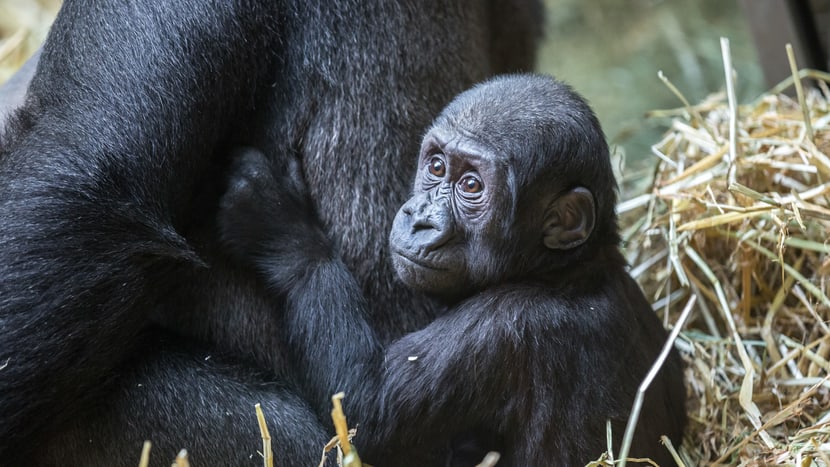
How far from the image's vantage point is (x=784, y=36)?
3.41 metres

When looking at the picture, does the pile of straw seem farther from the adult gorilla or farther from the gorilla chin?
the adult gorilla

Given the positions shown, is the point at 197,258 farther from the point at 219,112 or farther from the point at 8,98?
the point at 8,98

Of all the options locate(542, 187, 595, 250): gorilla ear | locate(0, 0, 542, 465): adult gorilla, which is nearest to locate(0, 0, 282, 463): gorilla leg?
locate(0, 0, 542, 465): adult gorilla

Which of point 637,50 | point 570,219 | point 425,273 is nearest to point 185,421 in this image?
point 425,273

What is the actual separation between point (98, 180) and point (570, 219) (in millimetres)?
952

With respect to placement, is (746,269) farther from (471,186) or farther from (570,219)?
(471,186)

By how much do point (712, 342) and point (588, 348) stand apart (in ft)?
2.47

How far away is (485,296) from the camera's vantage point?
1993 mm

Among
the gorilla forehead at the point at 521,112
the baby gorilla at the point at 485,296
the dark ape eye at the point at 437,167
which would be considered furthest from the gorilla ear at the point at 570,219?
the dark ape eye at the point at 437,167

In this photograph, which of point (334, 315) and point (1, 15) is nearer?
point (334, 315)

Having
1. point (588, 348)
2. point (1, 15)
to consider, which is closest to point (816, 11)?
point (588, 348)

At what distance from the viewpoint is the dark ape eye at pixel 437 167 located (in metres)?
2.04

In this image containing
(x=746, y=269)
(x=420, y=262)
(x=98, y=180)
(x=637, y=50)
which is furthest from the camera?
(x=637, y=50)

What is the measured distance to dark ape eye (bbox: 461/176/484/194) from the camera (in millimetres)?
2000
